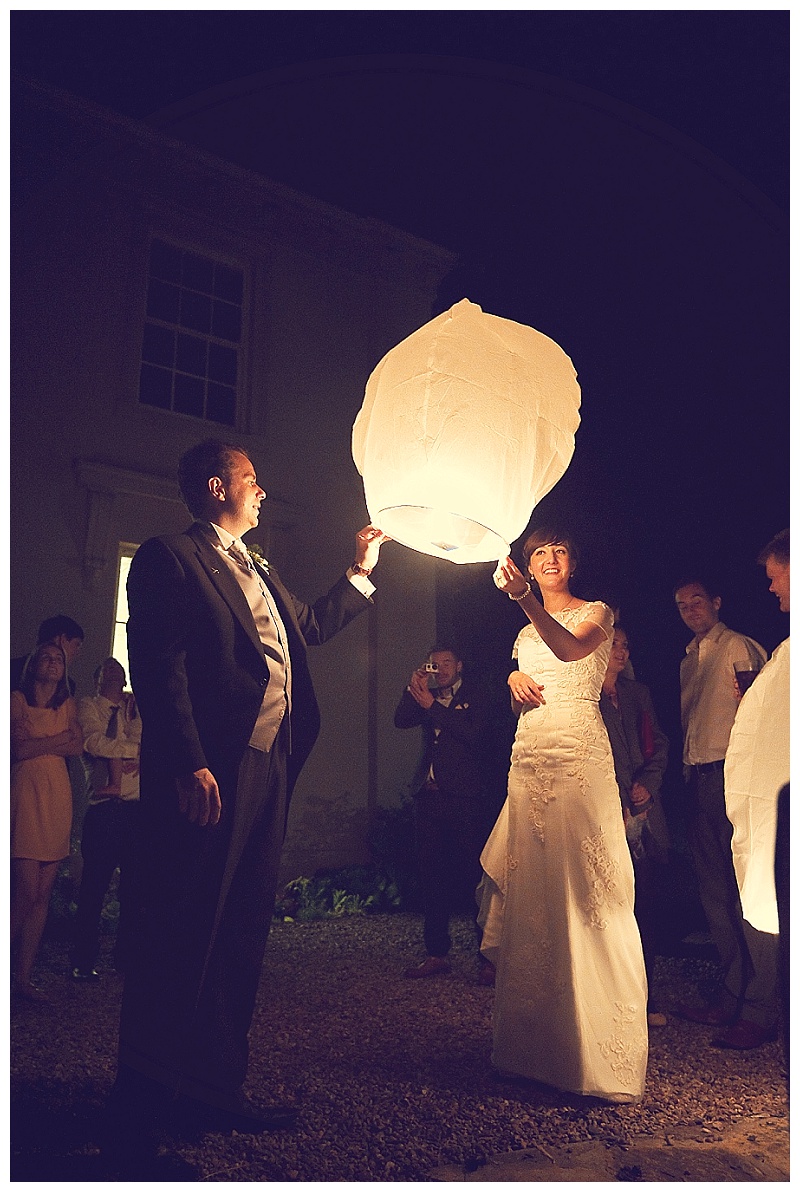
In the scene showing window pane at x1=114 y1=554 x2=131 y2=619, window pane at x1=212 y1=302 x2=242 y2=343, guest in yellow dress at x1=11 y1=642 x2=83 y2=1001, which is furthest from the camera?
window pane at x1=212 y1=302 x2=242 y2=343

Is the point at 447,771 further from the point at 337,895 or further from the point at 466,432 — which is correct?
the point at 466,432

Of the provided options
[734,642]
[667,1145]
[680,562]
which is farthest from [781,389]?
[667,1145]

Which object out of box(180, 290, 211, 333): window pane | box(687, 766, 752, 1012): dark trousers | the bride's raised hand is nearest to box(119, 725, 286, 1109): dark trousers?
the bride's raised hand

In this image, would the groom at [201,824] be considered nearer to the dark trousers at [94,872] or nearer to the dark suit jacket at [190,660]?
the dark suit jacket at [190,660]

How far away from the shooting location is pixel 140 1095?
7.59 feet

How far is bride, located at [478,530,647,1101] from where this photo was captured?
2.88 meters

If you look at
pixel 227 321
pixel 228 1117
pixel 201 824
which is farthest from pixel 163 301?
pixel 228 1117

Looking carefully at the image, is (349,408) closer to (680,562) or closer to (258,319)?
(258,319)

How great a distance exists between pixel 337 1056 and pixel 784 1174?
1678 mm

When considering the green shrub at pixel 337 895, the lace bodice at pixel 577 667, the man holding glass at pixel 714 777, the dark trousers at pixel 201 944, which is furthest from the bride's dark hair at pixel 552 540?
the green shrub at pixel 337 895

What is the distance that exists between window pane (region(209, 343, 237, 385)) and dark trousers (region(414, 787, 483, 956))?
4.73 meters

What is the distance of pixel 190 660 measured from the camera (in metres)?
2.56

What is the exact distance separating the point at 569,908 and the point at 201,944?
1.30 meters

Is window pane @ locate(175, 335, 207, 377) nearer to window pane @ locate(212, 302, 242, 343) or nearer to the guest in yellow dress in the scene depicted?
window pane @ locate(212, 302, 242, 343)
